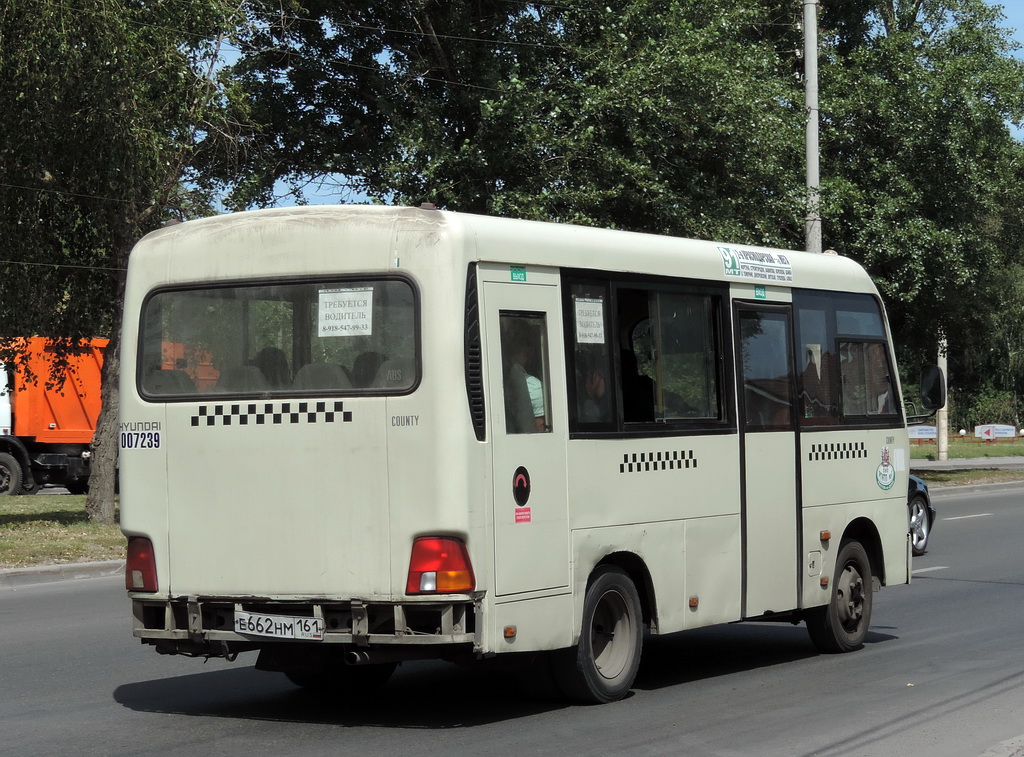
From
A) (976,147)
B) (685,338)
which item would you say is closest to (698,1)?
(976,147)

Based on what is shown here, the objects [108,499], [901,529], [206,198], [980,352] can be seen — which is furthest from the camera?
[980,352]

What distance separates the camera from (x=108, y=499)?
2156 centimetres

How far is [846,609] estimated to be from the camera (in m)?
11.0

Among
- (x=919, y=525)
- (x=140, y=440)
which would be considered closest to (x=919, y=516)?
(x=919, y=525)

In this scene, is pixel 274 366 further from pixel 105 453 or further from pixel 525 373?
pixel 105 453

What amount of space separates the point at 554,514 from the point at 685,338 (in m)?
1.87

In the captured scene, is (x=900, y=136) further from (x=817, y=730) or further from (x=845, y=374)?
(x=817, y=730)

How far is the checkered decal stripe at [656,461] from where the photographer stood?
863cm

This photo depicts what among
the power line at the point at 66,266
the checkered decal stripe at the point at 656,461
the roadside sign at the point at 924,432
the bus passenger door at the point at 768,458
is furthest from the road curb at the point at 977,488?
the checkered decal stripe at the point at 656,461

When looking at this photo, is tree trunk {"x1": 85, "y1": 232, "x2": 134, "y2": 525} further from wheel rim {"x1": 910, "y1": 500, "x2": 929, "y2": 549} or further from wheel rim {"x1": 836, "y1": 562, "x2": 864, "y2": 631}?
wheel rim {"x1": 836, "y1": 562, "x2": 864, "y2": 631}

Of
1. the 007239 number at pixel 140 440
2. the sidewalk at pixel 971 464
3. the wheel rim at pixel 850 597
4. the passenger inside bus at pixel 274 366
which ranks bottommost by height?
the sidewalk at pixel 971 464

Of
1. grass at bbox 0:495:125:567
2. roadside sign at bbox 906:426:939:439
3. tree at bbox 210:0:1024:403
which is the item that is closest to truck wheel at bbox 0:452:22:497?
grass at bbox 0:495:125:567

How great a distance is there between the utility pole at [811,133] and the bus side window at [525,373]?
52.0 ft

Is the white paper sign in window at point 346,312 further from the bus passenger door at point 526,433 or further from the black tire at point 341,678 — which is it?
the black tire at point 341,678
